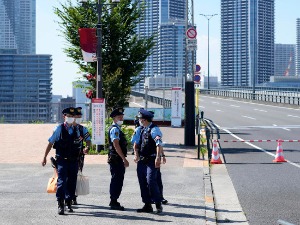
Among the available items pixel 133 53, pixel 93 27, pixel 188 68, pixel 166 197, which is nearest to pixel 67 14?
pixel 93 27

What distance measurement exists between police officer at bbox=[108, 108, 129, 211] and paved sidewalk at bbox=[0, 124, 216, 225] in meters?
0.32

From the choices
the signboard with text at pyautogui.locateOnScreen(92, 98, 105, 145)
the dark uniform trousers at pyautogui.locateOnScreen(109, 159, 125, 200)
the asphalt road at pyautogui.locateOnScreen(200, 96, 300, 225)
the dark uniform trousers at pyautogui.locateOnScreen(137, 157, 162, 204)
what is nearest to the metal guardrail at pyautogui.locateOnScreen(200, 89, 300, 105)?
the asphalt road at pyautogui.locateOnScreen(200, 96, 300, 225)

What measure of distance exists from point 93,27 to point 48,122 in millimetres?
16345

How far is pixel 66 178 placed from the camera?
11047 millimetres

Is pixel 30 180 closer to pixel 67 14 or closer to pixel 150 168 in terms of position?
pixel 150 168

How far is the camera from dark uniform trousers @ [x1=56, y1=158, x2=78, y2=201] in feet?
35.1

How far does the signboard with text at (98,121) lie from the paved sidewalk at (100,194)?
0.64 metres

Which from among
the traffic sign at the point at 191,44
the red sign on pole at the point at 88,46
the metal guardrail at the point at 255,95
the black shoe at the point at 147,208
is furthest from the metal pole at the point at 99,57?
the metal guardrail at the point at 255,95

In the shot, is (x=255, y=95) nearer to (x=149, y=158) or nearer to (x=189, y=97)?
(x=189, y=97)

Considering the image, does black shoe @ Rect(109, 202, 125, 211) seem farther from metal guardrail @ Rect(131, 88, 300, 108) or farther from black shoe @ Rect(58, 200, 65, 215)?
metal guardrail @ Rect(131, 88, 300, 108)

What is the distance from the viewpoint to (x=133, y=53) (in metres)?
24.3

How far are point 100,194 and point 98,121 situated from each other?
8022 millimetres

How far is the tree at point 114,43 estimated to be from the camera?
24.0 metres

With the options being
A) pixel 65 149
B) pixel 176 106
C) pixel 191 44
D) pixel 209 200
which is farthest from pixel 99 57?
pixel 176 106
